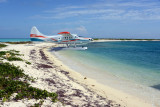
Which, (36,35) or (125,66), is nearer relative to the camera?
(125,66)

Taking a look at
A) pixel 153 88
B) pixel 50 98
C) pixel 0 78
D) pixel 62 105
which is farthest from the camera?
pixel 153 88

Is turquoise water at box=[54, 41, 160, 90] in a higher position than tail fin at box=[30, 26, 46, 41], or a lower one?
lower

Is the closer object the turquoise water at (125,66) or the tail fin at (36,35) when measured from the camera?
the turquoise water at (125,66)

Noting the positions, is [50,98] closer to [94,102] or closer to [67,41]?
[94,102]

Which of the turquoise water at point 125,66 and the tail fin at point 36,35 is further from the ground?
the tail fin at point 36,35

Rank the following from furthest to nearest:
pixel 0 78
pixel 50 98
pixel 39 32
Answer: pixel 39 32
pixel 0 78
pixel 50 98

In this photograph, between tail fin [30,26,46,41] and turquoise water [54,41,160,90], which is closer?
turquoise water [54,41,160,90]

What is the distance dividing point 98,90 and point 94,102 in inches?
62.6

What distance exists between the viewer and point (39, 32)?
30484 mm

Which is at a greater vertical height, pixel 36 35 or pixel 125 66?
pixel 36 35

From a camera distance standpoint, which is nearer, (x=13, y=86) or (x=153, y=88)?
(x=13, y=86)

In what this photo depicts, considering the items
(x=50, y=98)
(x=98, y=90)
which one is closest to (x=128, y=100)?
(x=98, y=90)

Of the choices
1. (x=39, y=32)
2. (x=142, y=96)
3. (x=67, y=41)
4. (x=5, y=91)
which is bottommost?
(x=142, y=96)

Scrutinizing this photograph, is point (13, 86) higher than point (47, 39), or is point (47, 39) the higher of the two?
point (47, 39)
